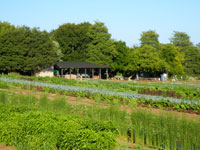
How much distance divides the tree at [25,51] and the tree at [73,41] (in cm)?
1458

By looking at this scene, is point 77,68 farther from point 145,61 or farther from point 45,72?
point 145,61

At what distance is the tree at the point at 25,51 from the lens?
4147 centimetres

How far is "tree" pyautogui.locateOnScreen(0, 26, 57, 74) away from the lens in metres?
41.5

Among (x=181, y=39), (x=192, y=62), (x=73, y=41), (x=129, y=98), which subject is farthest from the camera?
(x=181, y=39)

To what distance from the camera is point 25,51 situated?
4225 centimetres

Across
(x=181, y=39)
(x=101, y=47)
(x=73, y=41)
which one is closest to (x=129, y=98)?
(x=101, y=47)

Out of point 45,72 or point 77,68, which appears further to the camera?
point 77,68

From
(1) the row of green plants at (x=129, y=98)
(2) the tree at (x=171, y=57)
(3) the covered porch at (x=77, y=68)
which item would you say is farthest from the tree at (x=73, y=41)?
(1) the row of green plants at (x=129, y=98)

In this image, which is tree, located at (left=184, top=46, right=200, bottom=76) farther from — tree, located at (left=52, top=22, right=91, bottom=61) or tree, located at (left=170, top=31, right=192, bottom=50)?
tree, located at (left=52, top=22, right=91, bottom=61)

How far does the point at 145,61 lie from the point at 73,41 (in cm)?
1931

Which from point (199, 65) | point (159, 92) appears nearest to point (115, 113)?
point (159, 92)

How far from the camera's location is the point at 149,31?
63.3m

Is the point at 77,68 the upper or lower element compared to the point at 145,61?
lower

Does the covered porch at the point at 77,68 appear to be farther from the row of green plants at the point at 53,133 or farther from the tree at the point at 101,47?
the row of green plants at the point at 53,133
